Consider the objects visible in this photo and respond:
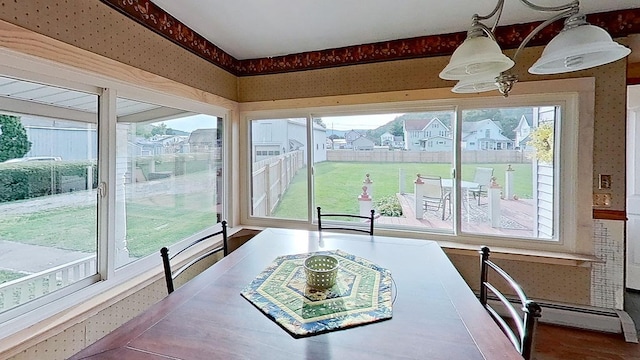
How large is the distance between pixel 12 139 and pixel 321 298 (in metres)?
1.58

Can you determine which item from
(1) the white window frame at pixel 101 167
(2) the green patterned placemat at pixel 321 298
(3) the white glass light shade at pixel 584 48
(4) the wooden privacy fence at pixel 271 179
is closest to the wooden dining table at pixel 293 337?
(2) the green patterned placemat at pixel 321 298

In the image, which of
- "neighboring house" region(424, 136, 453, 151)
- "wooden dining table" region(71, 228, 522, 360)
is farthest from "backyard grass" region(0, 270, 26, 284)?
"neighboring house" region(424, 136, 453, 151)

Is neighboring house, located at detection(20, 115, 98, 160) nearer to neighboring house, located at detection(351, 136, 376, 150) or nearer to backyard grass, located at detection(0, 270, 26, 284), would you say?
backyard grass, located at detection(0, 270, 26, 284)

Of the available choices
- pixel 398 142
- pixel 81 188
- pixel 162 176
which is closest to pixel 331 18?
pixel 398 142

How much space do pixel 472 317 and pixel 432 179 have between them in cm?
185

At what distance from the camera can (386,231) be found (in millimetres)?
2822

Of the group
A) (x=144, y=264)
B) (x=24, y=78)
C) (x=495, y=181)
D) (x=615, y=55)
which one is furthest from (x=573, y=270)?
(x=24, y=78)

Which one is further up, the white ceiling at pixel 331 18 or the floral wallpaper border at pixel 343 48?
the white ceiling at pixel 331 18

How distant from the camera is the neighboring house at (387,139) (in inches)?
112

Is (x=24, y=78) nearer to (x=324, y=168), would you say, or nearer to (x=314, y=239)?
(x=314, y=239)

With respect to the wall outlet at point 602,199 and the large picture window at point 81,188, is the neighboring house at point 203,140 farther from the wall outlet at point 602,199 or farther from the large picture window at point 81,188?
the wall outlet at point 602,199

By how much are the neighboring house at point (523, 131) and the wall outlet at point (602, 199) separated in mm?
584

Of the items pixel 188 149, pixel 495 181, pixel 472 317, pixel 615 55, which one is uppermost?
pixel 615 55

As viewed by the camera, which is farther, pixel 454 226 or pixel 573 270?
pixel 454 226
